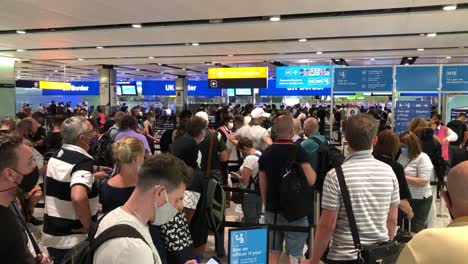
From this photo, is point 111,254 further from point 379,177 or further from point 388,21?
point 388,21

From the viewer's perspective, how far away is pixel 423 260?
135 cm

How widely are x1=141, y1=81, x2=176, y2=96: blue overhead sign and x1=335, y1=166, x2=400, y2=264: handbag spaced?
21681mm

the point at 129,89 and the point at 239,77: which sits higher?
the point at 239,77

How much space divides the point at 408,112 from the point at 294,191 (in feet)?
24.3

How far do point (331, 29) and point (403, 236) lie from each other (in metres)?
6.90

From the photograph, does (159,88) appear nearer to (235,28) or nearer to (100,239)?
(235,28)

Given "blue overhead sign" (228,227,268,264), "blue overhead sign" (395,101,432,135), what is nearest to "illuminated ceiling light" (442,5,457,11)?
"blue overhead sign" (395,101,432,135)

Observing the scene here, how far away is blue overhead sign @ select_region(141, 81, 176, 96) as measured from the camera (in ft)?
77.9

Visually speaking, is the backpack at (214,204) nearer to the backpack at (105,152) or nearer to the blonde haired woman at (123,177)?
the blonde haired woman at (123,177)

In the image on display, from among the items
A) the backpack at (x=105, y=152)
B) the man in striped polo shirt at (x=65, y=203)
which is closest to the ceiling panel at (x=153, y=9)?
the backpack at (x=105, y=152)

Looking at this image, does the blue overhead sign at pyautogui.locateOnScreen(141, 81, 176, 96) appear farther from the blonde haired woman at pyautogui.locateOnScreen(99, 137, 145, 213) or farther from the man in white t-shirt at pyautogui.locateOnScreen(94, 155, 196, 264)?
the man in white t-shirt at pyautogui.locateOnScreen(94, 155, 196, 264)

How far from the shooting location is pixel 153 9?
7.63m

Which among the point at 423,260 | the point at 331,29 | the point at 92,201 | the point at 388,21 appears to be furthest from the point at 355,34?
the point at 423,260

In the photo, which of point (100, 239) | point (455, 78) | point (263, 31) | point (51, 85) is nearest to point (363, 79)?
point (455, 78)
